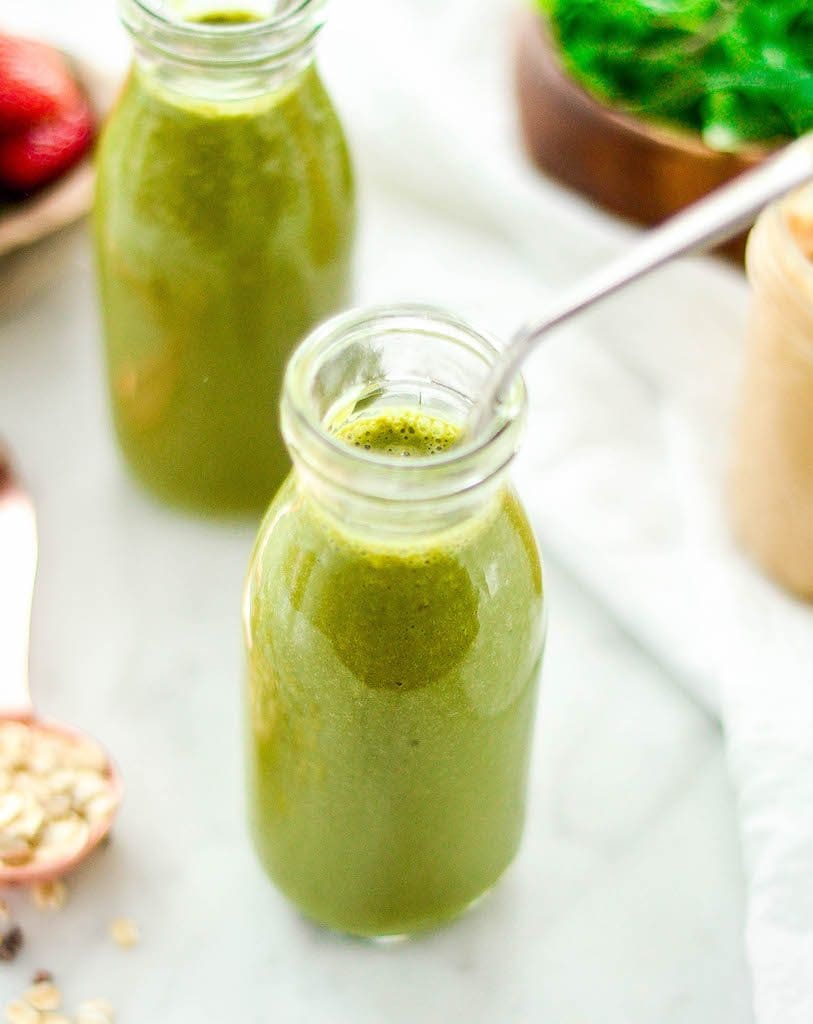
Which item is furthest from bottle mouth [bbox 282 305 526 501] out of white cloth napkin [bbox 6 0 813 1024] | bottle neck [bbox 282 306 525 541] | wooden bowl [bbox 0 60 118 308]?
wooden bowl [bbox 0 60 118 308]

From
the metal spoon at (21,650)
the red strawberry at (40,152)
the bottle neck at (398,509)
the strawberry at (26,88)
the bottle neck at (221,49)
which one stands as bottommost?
the metal spoon at (21,650)

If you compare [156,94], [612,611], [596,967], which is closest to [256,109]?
[156,94]

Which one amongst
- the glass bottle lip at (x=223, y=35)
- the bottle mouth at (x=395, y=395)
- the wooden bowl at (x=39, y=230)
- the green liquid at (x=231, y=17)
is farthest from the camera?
the wooden bowl at (x=39, y=230)

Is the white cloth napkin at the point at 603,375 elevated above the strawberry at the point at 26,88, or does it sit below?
below

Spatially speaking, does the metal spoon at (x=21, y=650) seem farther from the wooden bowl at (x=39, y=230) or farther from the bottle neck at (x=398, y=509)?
the bottle neck at (x=398, y=509)

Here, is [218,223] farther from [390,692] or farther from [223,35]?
[390,692]

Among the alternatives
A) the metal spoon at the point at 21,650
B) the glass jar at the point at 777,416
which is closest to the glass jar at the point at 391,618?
the metal spoon at the point at 21,650

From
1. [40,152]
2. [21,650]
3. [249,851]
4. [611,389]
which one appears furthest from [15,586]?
[611,389]

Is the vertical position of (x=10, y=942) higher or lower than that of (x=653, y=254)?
lower
